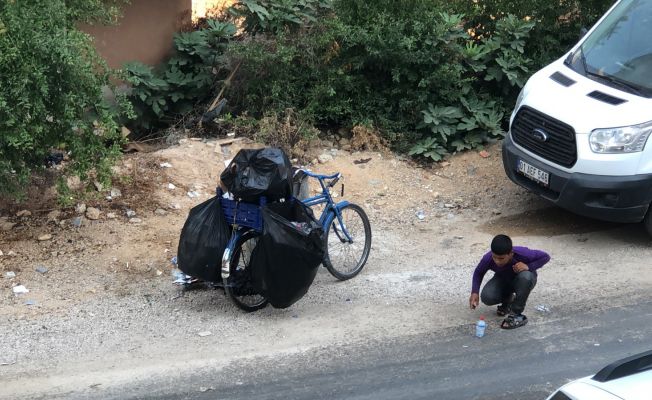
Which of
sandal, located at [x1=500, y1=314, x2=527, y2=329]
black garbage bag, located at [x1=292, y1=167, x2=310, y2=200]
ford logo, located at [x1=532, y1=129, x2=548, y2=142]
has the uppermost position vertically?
black garbage bag, located at [x1=292, y1=167, x2=310, y2=200]

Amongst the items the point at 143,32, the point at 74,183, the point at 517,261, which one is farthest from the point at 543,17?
the point at 74,183

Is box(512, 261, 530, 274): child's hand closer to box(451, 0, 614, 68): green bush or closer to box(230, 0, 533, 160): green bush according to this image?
box(230, 0, 533, 160): green bush

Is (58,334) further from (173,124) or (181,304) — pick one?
(173,124)

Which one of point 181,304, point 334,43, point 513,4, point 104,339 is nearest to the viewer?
point 104,339

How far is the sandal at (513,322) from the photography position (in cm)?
603

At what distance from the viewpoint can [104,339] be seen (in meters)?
5.92

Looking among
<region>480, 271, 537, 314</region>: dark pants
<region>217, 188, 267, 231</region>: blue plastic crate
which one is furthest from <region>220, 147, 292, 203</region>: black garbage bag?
<region>480, 271, 537, 314</region>: dark pants

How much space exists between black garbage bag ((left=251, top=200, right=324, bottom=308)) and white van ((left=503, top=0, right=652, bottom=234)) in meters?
2.65

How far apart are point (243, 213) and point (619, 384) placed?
351 centimetres

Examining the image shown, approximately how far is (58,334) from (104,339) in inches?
14.2

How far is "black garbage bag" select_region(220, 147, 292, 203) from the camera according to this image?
19.6 ft

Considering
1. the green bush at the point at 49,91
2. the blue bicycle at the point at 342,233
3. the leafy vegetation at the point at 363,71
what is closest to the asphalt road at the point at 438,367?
the blue bicycle at the point at 342,233

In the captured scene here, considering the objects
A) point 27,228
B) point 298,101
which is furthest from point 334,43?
point 27,228

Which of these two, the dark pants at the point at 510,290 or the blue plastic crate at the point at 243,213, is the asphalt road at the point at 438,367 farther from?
the blue plastic crate at the point at 243,213
